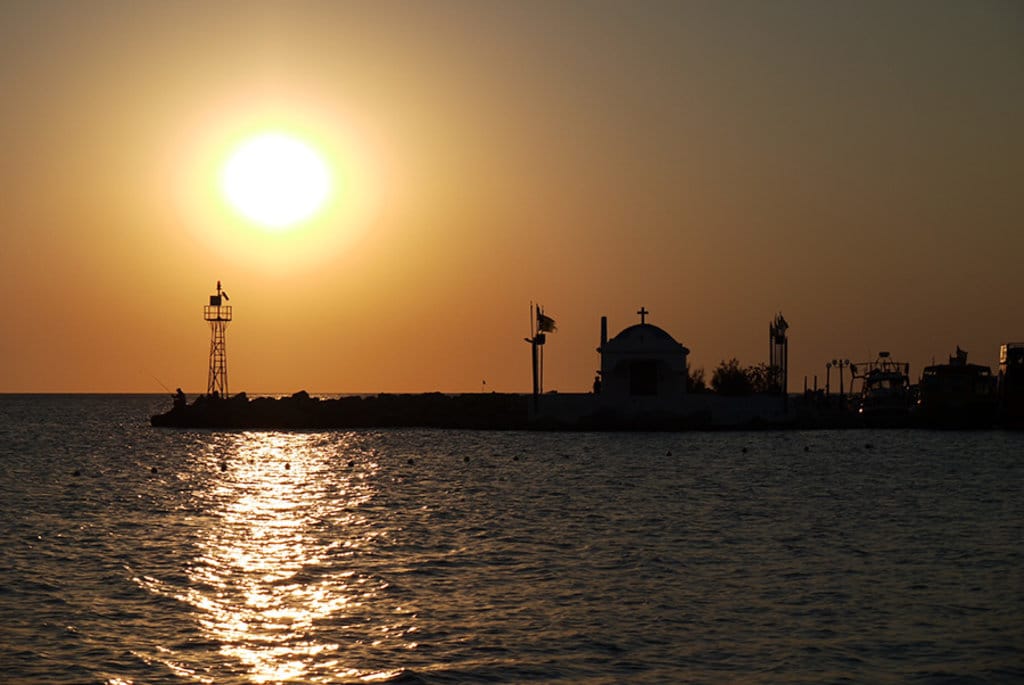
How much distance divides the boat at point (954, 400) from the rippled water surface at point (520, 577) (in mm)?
41101

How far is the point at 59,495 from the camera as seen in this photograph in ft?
162

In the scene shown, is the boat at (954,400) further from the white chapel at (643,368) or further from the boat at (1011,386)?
the white chapel at (643,368)

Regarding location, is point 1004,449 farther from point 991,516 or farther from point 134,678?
point 134,678

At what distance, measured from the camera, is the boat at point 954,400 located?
3844 inches

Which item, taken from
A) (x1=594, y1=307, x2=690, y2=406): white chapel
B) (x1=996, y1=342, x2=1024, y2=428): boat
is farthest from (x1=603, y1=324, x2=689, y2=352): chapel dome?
(x1=996, y1=342, x2=1024, y2=428): boat

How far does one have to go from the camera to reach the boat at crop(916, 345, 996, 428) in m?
97.6

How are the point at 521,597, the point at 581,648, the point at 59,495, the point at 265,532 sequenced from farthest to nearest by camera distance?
the point at 59,495 < the point at 265,532 < the point at 521,597 < the point at 581,648

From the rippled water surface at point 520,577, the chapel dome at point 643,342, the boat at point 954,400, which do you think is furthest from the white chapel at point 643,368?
the rippled water surface at point 520,577

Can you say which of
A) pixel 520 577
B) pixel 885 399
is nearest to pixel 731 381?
pixel 885 399

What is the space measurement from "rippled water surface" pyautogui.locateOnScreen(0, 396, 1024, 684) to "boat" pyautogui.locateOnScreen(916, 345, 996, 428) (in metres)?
41.1

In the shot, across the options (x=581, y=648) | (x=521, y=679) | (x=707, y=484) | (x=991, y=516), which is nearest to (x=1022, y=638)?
(x=581, y=648)

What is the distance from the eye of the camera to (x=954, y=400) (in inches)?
3880

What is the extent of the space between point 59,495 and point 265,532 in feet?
55.0

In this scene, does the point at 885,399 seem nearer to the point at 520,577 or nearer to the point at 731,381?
the point at 731,381
